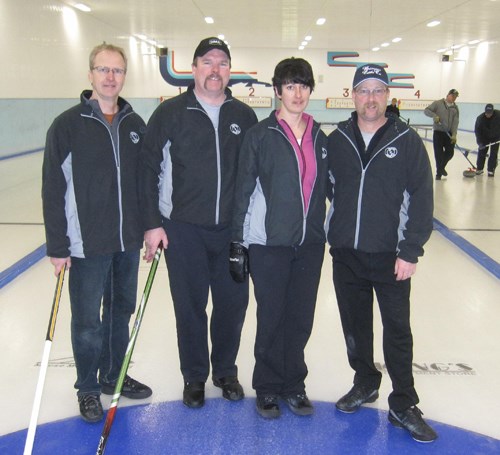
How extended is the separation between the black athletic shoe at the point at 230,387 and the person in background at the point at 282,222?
5.8 inches

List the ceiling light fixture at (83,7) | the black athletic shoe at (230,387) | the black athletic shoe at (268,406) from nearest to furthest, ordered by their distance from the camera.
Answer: the black athletic shoe at (268,406) < the black athletic shoe at (230,387) < the ceiling light fixture at (83,7)

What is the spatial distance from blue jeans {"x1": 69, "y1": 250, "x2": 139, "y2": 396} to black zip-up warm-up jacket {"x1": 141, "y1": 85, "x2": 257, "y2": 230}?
0.25 metres

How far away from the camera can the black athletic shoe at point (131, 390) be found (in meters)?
2.34

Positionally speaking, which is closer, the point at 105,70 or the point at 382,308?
the point at 105,70

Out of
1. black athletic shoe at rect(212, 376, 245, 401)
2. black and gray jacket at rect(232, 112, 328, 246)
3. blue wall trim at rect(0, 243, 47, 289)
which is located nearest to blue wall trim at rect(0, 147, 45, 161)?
blue wall trim at rect(0, 243, 47, 289)

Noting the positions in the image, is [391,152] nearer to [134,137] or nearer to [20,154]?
[134,137]

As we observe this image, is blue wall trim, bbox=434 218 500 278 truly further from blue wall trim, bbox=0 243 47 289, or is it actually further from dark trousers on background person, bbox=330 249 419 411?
blue wall trim, bbox=0 243 47 289

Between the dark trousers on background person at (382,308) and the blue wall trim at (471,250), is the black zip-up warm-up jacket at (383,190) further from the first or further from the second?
the blue wall trim at (471,250)

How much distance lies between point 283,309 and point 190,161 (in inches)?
27.8

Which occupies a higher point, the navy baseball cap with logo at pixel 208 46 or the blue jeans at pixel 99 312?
the navy baseball cap with logo at pixel 208 46

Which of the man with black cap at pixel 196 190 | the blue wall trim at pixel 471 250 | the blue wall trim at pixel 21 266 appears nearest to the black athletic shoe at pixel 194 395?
the man with black cap at pixel 196 190

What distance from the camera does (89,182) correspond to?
1998mm

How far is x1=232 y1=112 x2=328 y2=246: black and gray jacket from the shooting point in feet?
6.50

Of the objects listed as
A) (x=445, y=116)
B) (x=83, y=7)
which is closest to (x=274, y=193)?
(x=445, y=116)
